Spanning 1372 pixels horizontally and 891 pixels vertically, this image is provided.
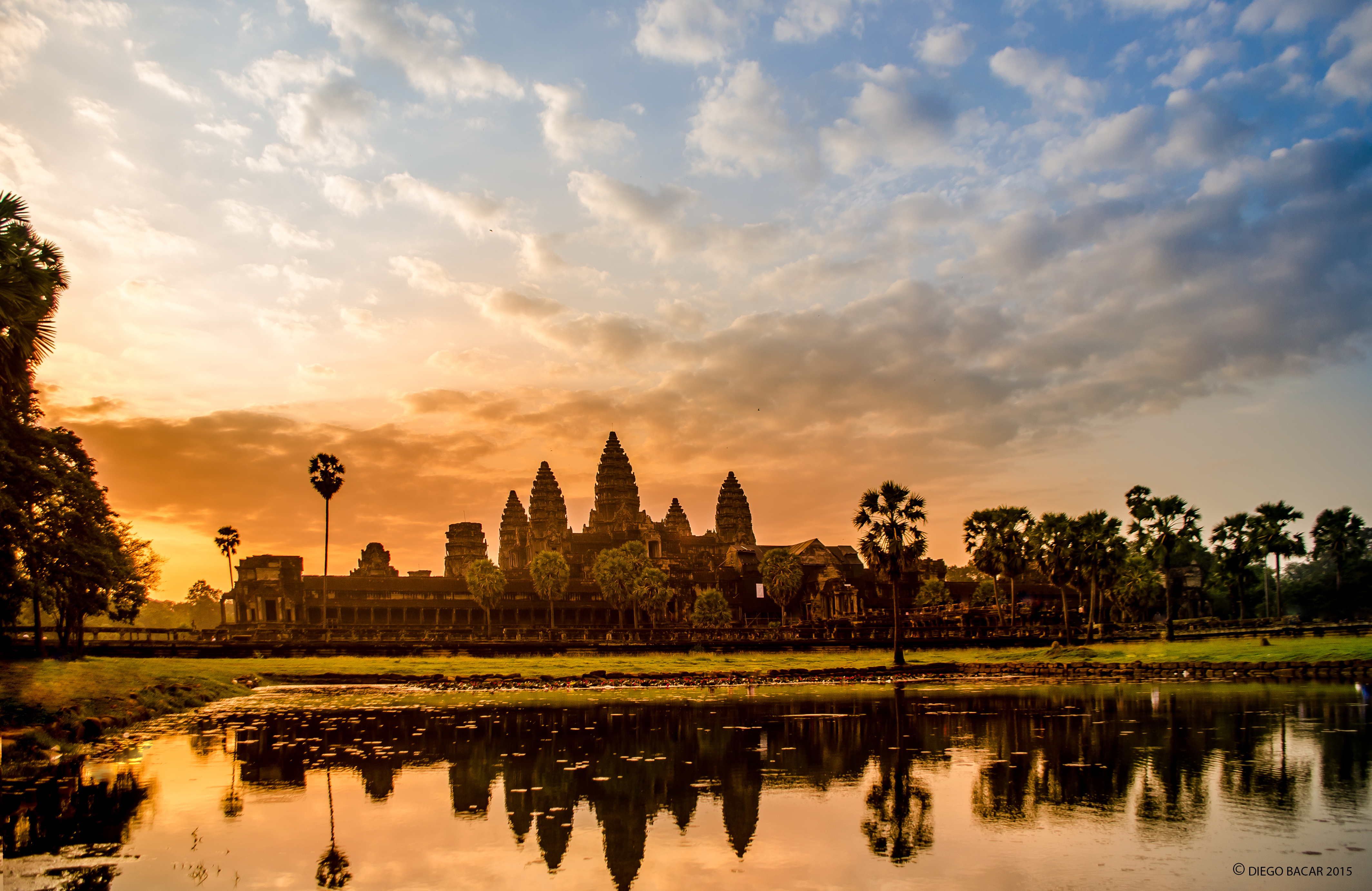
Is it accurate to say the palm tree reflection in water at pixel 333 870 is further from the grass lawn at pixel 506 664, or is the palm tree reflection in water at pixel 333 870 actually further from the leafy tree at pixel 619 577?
the leafy tree at pixel 619 577

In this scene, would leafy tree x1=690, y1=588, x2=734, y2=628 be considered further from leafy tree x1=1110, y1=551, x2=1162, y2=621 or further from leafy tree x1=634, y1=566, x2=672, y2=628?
leafy tree x1=1110, y1=551, x2=1162, y2=621

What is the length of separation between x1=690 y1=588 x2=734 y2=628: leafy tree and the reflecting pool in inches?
2662

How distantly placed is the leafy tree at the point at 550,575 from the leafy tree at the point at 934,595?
37.2m

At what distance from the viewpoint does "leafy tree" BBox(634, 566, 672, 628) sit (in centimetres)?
8812

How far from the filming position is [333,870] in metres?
10.5

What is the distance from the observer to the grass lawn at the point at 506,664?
26.5m

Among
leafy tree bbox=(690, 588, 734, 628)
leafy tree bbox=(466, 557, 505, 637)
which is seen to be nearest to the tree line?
leafy tree bbox=(466, 557, 505, 637)

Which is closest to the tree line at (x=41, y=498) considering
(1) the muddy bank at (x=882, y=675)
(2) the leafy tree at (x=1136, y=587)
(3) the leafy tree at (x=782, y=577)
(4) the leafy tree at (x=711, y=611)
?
(1) the muddy bank at (x=882, y=675)

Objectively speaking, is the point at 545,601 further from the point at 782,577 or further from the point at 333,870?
the point at 333,870

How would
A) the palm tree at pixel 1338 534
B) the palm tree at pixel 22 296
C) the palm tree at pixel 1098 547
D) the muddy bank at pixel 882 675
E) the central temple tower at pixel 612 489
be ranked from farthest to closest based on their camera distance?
1. the central temple tower at pixel 612 489
2. the palm tree at pixel 1338 534
3. the palm tree at pixel 1098 547
4. the muddy bank at pixel 882 675
5. the palm tree at pixel 22 296

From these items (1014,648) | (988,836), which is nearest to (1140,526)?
(1014,648)

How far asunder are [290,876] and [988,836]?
812 cm

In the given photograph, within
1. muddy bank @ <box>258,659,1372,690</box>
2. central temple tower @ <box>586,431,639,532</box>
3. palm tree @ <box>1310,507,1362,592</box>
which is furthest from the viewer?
central temple tower @ <box>586,431,639,532</box>

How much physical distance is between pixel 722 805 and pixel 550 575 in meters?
81.0
